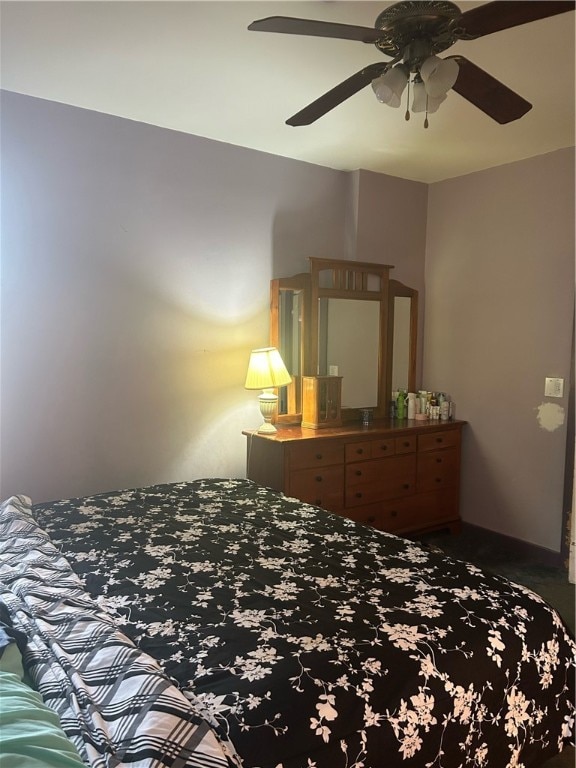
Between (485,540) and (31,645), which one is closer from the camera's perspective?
(31,645)

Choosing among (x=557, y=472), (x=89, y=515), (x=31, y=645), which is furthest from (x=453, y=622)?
(x=557, y=472)

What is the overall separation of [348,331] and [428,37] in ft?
7.70

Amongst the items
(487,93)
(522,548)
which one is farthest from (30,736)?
(522,548)

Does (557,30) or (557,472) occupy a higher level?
(557,30)

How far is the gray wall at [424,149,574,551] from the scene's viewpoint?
11.8 feet

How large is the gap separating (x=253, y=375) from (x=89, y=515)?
129cm

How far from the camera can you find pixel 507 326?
3848 millimetres

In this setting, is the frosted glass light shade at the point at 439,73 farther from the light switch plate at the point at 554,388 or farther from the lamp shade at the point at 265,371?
the light switch plate at the point at 554,388

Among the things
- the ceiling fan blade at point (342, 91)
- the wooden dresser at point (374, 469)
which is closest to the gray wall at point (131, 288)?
the wooden dresser at point (374, 469)

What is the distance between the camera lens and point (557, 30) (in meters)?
2.16

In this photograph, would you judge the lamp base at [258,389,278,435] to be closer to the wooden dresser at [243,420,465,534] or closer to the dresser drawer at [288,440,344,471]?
the wooden dresser at [243,420,465,534]

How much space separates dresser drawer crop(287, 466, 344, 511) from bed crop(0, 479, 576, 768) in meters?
0.99

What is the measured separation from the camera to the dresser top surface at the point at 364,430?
3.36 meters

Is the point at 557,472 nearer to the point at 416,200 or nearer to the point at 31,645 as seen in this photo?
the point at 416,200
